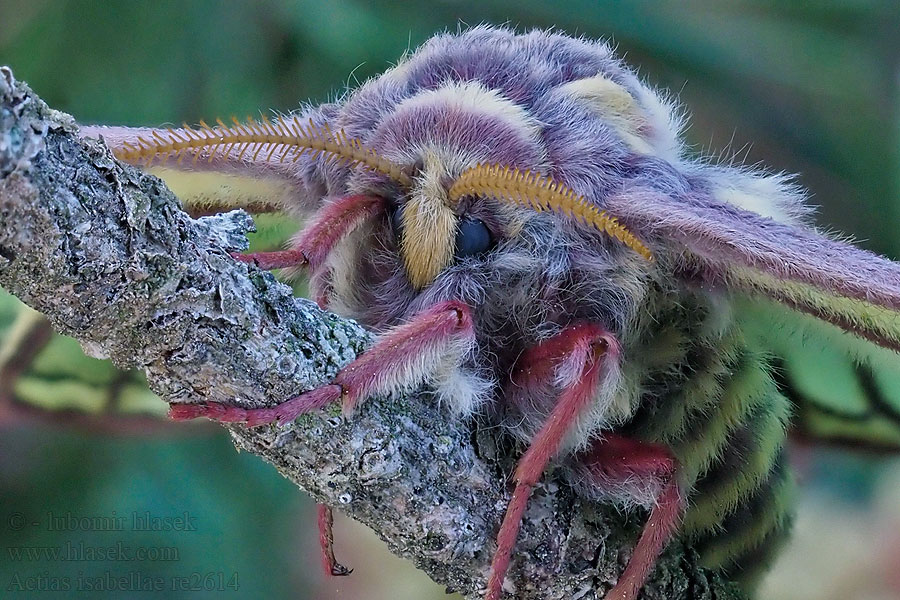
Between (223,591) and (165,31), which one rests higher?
(165,31)

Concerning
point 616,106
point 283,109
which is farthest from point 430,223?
point 283,109

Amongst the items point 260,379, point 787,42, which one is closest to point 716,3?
point 787,42

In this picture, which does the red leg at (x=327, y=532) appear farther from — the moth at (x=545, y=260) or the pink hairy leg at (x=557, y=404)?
the pink hairy leg at (x=557, y=404)

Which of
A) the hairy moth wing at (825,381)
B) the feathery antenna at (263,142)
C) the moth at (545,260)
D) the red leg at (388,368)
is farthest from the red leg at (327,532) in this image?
the hairy moth wing at (825,381)

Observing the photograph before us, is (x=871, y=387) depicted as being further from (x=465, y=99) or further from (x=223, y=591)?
(x=223, y=591)

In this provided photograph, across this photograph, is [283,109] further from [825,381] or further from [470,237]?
[825,381]
